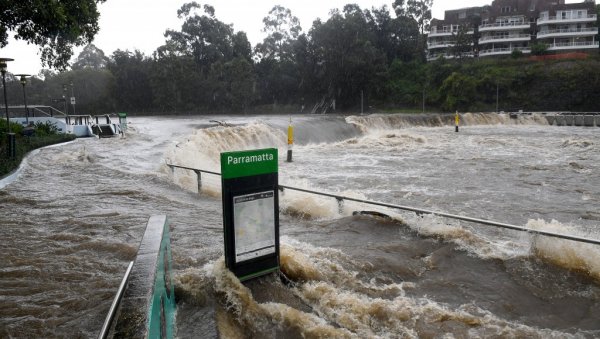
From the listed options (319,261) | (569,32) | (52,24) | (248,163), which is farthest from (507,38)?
(248,163)

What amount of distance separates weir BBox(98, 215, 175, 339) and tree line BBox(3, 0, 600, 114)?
61779 millimetres

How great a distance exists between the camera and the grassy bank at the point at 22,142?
42.8 ft

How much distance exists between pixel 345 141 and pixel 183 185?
671 inches

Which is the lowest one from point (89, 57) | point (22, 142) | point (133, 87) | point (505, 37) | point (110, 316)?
point (110, 316)

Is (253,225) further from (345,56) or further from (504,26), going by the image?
(504,26)

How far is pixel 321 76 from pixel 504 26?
32.4 metres

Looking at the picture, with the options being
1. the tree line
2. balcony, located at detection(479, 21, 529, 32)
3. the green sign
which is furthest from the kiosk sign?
balcony, located at detection(479, 21, 529, 32)

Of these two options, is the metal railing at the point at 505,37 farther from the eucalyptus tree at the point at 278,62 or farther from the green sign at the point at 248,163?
the green sign at the point at 248,163

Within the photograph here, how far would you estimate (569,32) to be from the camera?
231ft

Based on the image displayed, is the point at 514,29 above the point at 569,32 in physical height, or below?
above

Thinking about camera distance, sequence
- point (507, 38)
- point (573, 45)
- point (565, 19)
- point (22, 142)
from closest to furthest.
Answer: point (22, 142), point (573, 45), point (565, 19), point (507, 38)

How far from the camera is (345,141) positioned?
28.8 meters

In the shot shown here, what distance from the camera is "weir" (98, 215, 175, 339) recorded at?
8.54ft

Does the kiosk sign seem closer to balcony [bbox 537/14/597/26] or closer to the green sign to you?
the green sign
